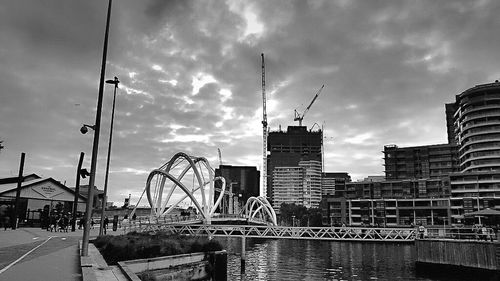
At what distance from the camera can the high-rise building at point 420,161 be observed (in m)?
180

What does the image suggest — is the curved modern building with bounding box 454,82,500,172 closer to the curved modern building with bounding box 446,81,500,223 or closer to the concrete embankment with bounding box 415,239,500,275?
the curved modern building with bounding box 446,81,500,223

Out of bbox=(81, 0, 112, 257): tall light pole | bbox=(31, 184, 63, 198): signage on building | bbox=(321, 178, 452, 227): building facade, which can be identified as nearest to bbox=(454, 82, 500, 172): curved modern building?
bbox=(321, 178, 452, 227): building facade

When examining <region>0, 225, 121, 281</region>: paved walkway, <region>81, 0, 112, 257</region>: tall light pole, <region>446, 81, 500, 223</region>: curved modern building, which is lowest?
<region>0, 225, 121, 281</region>: paved walkway

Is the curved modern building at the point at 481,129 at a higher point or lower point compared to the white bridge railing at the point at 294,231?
higher

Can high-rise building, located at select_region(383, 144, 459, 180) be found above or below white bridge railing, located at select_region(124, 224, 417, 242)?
above

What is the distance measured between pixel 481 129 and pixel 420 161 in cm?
5138

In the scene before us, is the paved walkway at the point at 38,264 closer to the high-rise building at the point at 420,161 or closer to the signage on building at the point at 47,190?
the signage on building at the point at 47,190

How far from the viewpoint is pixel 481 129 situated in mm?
137875

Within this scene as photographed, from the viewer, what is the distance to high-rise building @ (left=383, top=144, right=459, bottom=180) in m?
180

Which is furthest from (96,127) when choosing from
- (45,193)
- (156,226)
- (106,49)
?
(156,226)

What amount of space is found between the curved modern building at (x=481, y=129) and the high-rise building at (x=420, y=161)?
112ft

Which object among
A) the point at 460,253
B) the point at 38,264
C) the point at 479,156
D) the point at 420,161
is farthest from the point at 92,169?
the point at 420,161

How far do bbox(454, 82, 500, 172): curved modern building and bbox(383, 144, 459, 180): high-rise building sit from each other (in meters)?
34.3

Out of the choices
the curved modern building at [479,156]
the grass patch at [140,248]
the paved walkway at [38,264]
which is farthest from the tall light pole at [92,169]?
the curved modern building at [479,156]
